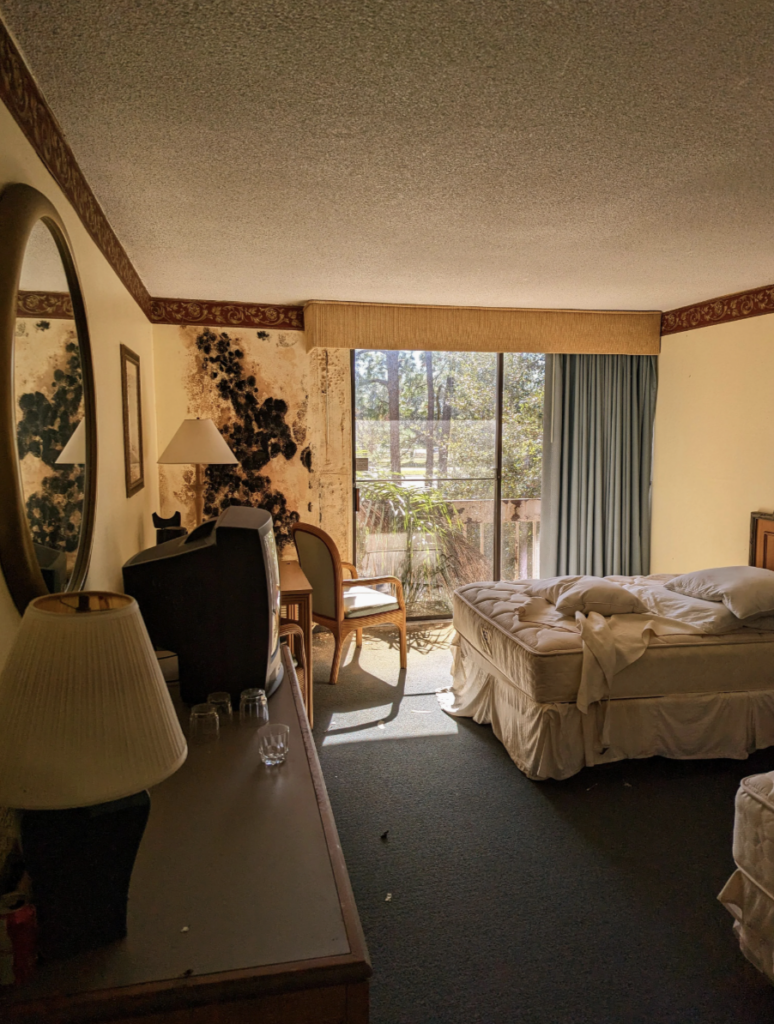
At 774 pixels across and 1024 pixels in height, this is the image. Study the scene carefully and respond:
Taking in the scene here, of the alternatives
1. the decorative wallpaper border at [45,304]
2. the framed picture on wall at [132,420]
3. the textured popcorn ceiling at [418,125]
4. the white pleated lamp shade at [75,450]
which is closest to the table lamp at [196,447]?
the framed picture on wall at [132,420]

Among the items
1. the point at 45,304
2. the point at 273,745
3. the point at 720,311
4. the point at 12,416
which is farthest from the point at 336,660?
the point at 720,311

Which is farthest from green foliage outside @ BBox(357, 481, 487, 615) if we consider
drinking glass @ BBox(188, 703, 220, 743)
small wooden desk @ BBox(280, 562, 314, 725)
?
drinking glass @ BBox(188, 703, 220, 743)

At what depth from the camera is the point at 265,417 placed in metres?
4.76

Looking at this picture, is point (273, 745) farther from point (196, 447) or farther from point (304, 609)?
point (196, 447)

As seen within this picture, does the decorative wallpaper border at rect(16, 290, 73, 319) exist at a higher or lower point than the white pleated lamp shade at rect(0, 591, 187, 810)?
higher

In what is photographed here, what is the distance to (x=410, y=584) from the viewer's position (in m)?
5.25

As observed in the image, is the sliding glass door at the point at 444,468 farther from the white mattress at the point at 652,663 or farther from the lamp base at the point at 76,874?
the lamp base at the point at 76,874

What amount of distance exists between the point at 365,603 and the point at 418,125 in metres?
2.89

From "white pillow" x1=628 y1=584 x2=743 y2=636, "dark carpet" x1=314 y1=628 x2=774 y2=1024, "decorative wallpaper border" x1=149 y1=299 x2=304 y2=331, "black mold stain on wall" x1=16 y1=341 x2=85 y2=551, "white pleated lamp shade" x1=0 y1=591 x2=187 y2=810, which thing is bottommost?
"dark carpet" x1=314 y1=628 x2=774 y2=1024

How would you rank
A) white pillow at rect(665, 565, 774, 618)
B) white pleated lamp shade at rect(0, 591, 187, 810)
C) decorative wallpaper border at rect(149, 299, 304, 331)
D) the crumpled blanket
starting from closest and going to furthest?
white pleated lamp shade at rect(0, 591, 187, 810)
the crumpled blanket
white pillow at rect(665, 565, 774, 618)
decorative wallpaper border at rect(149, 299, 304, 331)

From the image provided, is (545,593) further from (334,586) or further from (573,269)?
(573,269)

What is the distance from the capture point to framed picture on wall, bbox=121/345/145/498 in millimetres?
2969

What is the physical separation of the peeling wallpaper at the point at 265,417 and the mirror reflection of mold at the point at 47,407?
272 centimetres

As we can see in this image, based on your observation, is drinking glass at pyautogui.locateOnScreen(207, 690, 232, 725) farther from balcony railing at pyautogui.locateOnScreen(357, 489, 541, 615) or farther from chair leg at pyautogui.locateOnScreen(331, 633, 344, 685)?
balcony railing at pyautogui.locateOnScreen(357, 489, 541, 615)
